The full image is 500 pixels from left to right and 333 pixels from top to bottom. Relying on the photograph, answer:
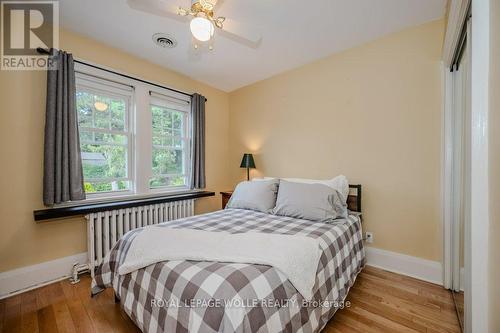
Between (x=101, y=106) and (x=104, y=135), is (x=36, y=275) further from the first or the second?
(x=101, y=106)

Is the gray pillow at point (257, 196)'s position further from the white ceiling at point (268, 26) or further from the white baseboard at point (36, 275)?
the white baseboard at point (36, 275)

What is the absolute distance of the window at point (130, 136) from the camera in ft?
7.85

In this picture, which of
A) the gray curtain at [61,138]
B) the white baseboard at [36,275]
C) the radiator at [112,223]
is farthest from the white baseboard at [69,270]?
the gray curtain at [61,138]

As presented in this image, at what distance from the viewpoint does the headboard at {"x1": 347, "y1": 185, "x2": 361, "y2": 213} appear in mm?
2404

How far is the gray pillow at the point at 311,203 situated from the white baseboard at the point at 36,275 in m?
2.15

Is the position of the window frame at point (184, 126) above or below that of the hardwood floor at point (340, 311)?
above

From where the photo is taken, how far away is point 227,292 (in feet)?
3.18

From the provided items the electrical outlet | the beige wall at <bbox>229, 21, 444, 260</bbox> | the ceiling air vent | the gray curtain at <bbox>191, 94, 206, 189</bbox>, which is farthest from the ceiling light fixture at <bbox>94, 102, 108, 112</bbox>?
the electrical outlet

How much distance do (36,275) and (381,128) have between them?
369 centimetres

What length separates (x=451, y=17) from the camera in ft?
4.85

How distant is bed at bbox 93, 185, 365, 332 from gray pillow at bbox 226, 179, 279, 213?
64 cm

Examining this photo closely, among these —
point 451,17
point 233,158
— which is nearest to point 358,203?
point 451,17

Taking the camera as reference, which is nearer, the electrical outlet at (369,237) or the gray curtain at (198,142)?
the electrical outlet at (369,237)

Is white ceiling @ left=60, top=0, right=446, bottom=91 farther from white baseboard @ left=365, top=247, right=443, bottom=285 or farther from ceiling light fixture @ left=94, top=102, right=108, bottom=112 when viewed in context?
white baseboard @ left=365, top=247, right=443, bottom=285
